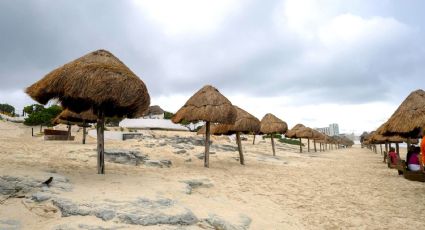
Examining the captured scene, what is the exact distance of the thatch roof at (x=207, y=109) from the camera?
1245cm

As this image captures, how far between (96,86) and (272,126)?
18.7 m

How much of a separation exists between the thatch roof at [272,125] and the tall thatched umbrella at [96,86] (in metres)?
17.1

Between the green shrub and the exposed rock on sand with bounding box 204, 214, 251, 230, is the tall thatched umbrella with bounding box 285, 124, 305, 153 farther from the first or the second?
the green shrub

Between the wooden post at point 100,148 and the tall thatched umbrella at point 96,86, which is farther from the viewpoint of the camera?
the wooden post at point 100,148

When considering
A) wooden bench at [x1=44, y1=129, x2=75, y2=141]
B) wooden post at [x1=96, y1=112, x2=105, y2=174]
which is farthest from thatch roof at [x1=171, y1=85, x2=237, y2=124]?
wooden bench at [x1=44, y1=129, x2=75, y2=141]

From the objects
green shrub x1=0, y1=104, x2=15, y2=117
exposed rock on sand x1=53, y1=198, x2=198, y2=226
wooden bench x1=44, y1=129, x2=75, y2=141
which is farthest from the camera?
green shrub x1=0, y1=104, x2=15, y2=117

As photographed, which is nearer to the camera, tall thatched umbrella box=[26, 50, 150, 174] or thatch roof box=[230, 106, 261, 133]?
tall thatched umbrella box=[26, 50, 150, 174]

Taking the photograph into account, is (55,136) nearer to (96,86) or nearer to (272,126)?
(272,126)

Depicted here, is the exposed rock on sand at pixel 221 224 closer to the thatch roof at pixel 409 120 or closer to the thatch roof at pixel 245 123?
the thatch roof at pixel 409 120

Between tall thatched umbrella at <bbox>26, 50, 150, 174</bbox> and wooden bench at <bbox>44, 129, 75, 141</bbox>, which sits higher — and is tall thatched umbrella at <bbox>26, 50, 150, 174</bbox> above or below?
above

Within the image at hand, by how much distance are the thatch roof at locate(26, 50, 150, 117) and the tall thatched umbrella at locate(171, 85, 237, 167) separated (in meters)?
4.34

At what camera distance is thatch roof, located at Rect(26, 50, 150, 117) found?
23.6ft

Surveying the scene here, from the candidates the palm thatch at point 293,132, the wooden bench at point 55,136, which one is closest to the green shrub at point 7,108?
the wooden bench at point 55,136

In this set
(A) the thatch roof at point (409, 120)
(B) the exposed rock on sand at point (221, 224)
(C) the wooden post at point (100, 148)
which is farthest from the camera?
(A) the thatch roof at point (409, 120)
